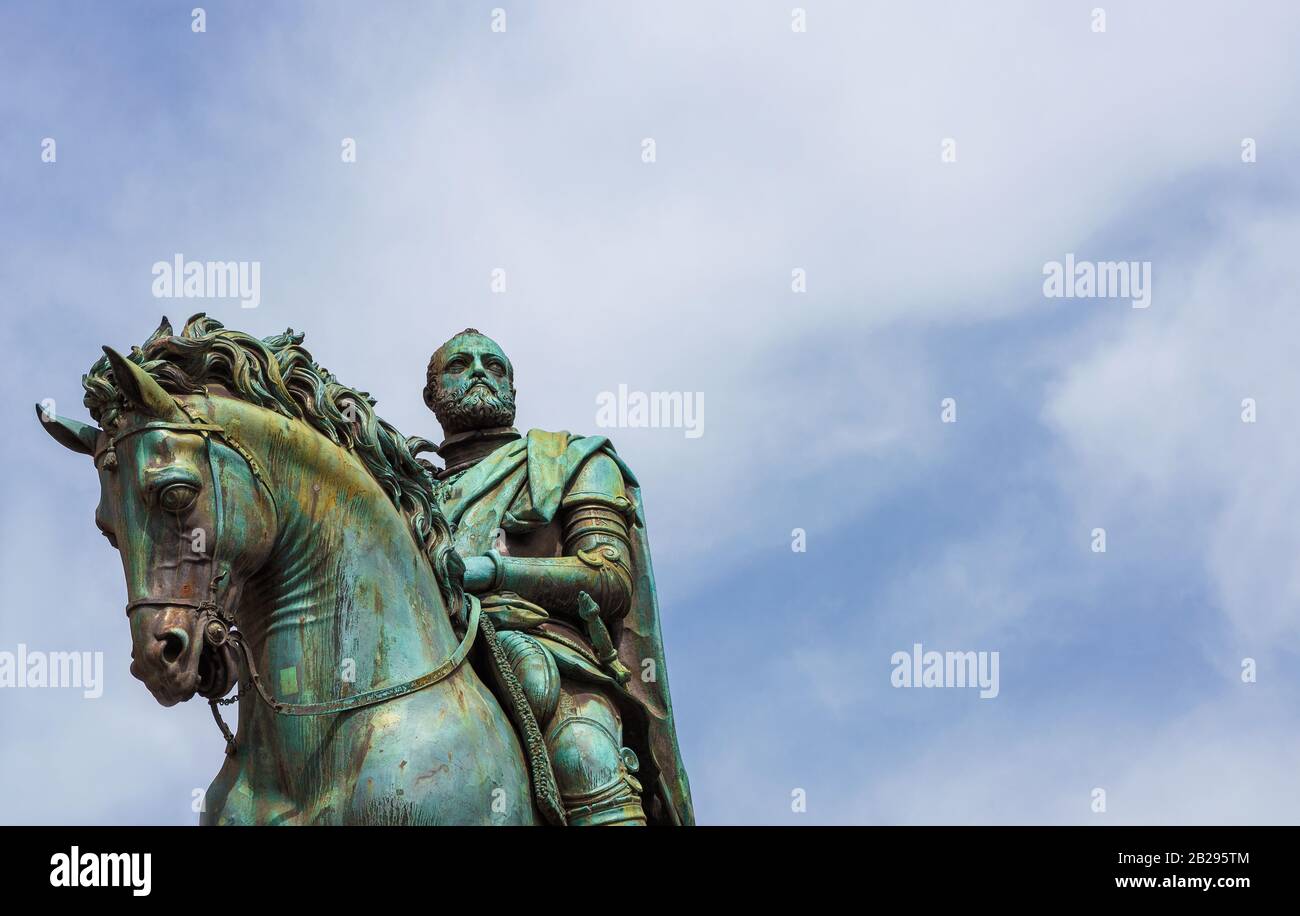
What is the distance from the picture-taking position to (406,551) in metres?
17.0

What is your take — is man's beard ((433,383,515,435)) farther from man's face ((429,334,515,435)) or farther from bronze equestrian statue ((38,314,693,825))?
bronze equestrian statue ((38,314,693,825))

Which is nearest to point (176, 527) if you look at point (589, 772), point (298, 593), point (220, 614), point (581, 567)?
point (220, 614)

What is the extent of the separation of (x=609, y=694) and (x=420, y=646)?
2.40 meters

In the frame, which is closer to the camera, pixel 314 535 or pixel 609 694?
pixel 314 535

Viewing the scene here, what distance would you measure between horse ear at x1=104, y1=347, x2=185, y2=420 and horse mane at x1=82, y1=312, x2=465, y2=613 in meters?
0.16

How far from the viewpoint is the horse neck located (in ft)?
53.9

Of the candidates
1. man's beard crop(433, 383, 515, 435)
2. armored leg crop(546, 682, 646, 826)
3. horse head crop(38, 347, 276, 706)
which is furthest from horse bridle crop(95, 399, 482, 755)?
man's beard crop(433, 383, 515, 435)

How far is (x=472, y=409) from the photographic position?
68.6 ft

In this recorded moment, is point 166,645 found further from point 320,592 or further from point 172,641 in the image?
point 320,592

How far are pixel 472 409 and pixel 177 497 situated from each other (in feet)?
16.9

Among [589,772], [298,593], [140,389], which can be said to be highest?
[140,389]
